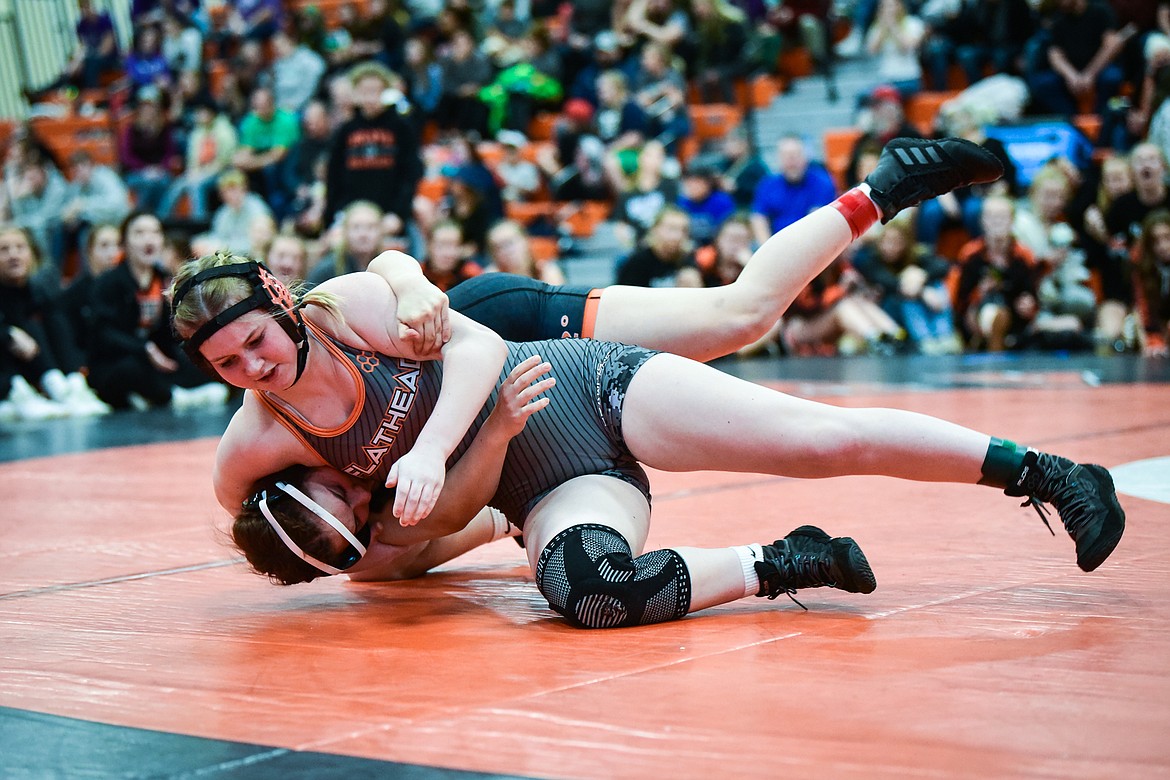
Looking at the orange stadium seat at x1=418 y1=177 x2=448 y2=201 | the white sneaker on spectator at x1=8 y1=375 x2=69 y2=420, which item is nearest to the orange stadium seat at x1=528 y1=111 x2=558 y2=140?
the orange stadium seat at x1=418 y1=177 x2=448 y2=201

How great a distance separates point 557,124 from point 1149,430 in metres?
7.31

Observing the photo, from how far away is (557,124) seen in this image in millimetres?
11219

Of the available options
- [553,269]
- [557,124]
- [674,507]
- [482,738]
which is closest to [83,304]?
[553,269]

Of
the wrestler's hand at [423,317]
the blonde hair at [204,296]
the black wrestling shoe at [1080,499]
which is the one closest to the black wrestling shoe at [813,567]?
the black wrestling shoe at [1080,499]

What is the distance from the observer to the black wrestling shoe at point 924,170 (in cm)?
293

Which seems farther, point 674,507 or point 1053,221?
point 1053,221

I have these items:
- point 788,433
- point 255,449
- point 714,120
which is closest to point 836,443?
point 788,433

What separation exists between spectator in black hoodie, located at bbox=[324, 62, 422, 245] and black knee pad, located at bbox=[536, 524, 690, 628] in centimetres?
607

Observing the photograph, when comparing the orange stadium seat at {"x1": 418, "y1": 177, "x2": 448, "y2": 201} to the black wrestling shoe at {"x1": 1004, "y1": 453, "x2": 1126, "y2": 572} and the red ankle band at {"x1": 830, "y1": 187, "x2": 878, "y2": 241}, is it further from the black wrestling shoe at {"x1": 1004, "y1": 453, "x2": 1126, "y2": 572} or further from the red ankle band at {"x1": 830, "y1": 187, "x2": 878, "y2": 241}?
the black wrestling shoe at {"x1": 1004, "y1": 453, "x2": 1126, "y2": 572}

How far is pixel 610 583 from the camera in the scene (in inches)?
93.3

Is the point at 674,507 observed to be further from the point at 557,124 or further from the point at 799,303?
the point at 557,124

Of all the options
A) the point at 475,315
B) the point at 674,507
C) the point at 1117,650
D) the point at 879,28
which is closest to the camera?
the point at 1117,650

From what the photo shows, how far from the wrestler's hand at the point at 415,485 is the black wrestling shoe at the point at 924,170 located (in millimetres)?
1196

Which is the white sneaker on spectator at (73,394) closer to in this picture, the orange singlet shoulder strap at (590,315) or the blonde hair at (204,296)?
the orange singlet shoulder strap at (590,315)
